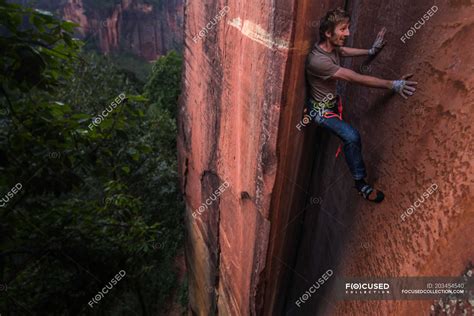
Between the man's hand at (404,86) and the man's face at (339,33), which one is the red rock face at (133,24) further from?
the man's hand at (404,86)

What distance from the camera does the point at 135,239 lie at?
414 cm

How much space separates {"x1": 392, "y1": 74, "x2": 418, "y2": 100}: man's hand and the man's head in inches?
19.7

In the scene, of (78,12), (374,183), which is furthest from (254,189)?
(78,12)

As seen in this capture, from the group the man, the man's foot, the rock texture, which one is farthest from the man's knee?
the rock texture

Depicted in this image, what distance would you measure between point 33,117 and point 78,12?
29.9m

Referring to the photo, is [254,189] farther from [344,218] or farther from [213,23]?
[213,23]

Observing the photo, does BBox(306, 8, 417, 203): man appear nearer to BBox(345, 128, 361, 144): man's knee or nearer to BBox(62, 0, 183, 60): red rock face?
BBox(345, 128, 361, 144): man's knee

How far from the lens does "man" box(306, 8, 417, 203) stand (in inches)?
91.9

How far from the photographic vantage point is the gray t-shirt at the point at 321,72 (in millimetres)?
2463

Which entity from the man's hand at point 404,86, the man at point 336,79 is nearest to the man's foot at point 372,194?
the man at point 336,79

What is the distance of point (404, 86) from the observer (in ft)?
7.04

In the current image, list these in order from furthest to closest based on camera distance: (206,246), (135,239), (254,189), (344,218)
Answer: (206,246), (135,239), (254,189), (344,218)

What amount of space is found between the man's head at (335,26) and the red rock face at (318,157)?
0.14 meters

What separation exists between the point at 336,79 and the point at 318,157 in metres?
1.03
